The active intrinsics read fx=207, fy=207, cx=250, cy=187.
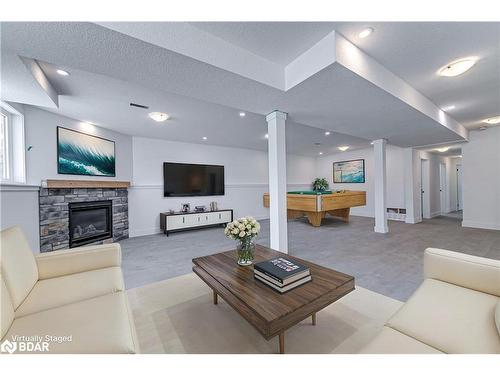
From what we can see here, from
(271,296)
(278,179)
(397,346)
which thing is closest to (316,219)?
(278,179)

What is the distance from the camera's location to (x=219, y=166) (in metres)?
5.93

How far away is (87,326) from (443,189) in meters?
10.1

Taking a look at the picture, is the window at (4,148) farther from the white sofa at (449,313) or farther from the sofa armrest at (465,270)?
the sofa armrest at (465,270)

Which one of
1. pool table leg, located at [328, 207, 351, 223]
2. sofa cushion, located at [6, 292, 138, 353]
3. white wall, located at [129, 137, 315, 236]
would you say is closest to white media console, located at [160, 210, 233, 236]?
white wall, located at [129, 137, 315, 236]

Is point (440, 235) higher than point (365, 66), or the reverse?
point (365, 66)

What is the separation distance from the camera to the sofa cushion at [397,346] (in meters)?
0.86

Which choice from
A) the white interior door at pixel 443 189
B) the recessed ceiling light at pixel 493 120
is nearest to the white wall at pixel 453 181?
the white interior door at pixel 443 189

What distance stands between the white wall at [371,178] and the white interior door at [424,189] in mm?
752

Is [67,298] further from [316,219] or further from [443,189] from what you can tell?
[443,189]

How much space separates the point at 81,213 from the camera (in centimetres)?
363
